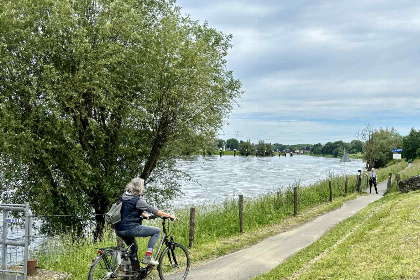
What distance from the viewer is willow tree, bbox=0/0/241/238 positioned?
14562 millimetres

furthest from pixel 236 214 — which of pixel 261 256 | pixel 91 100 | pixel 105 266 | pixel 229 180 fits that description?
pixel 229 180

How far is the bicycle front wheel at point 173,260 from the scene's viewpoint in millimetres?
7929

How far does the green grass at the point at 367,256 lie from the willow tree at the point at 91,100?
851 centimetres

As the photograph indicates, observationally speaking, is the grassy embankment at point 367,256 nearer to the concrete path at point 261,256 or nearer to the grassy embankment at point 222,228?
the concrete path at point 261,256

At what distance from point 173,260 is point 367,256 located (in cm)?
421

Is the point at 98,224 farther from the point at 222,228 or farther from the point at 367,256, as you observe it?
the point at 367,256

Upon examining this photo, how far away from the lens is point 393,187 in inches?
1284

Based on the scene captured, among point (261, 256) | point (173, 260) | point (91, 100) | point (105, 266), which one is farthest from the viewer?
point (91, 100)

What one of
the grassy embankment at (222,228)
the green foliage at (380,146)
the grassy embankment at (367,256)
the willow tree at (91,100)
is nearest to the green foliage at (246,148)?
the green foliage at (380,146)

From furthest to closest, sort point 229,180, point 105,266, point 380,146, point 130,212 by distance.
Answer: point 380,146 < point 229,180 < point 130,212 < point 105,266

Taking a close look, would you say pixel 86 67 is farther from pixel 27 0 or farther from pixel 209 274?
pixel 209 274

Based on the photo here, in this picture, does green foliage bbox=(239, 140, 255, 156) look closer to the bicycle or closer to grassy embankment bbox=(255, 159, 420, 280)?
grassy embankment bbox=(255, 159, 420, 280)

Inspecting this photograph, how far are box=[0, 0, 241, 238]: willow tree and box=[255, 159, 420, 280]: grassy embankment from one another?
8.40 m

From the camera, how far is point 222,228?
1525 cm
